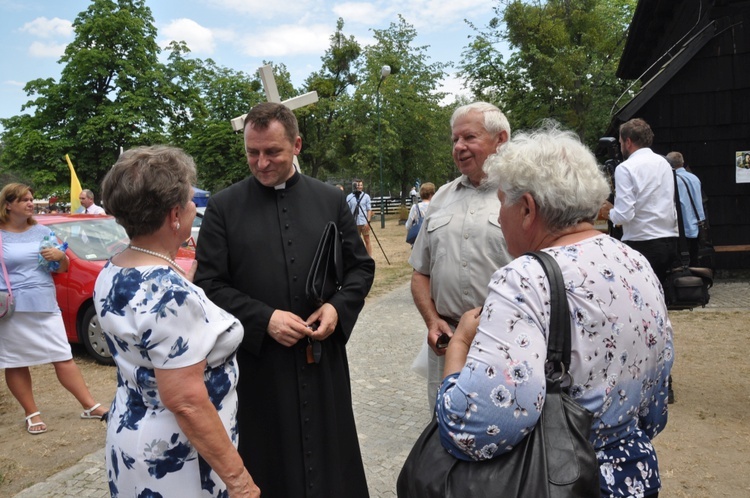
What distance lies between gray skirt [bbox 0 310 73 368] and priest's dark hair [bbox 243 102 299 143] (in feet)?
10.1

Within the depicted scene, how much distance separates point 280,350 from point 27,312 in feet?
10.1

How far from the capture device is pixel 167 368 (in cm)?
167

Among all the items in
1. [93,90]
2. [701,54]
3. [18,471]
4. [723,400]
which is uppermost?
[93,90]

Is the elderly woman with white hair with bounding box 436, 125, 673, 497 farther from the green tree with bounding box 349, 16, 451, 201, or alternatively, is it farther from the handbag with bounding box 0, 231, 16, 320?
the green tree with bounding box 349, 16, 451, 201

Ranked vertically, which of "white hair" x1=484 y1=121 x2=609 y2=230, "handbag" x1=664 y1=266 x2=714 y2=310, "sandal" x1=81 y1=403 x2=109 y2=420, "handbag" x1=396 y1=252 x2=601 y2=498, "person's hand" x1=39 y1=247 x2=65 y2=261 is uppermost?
"white hair" x1=484 y1=121 x2=609 y2=230

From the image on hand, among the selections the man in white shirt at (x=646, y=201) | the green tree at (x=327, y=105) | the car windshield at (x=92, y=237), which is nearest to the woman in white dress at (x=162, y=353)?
the man in white shirt at (x=646, y=201)

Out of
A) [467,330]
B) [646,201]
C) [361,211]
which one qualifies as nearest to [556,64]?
[361,211]

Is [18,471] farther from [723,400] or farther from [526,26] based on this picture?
[526,26]

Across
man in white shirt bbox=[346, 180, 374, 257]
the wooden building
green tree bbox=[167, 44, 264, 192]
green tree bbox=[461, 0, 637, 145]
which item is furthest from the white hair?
green tree bbox=[167, 44, 264, 192]

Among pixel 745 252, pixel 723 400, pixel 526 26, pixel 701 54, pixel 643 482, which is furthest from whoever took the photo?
pixel 526 26

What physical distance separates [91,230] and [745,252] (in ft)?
32.1

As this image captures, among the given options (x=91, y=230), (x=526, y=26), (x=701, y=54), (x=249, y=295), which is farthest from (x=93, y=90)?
(x=249, y=295)

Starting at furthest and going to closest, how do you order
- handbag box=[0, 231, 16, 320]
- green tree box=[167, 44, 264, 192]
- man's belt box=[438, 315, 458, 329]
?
green tree box=[167, 44, 264, 192] → handbag box=[0, 231, 16, 320] → man's belt box=[438, 315, 458, 329]

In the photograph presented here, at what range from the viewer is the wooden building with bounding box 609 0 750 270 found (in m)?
8.56
